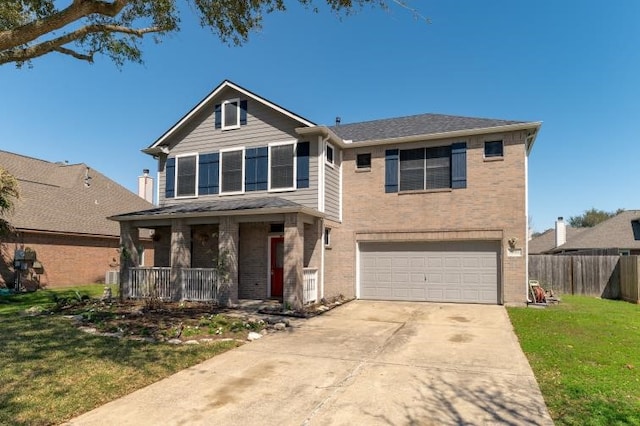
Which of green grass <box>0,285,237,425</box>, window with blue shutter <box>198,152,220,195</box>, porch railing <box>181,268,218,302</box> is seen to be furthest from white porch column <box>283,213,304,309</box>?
window with blue shutter <box>198,152,220,195</box>


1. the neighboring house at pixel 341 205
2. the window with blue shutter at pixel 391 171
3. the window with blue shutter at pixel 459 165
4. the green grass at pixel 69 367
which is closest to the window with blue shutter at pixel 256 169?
the neighboring house at pixel 341 205

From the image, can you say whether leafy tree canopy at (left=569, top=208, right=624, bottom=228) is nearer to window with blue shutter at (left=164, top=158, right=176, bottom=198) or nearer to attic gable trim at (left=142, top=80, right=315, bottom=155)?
attic gable trim at (left=142, top=80, right=315, bottom=155)

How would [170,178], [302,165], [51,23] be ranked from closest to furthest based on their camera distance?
[51,23]
[302,165]
[170,178]

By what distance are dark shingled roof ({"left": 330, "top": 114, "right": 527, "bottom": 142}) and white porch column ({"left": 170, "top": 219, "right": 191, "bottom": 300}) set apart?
24.2 feet

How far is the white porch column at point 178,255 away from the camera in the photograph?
47.7 feet

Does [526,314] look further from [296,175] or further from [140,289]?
[140,289]

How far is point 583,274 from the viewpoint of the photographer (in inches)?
693

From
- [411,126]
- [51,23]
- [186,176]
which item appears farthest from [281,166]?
[51,23]

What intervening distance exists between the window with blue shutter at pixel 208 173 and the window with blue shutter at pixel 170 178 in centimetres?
131

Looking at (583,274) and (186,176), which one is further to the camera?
(583,274)

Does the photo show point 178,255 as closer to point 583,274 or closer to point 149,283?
point 149,283

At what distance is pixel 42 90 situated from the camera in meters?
15.0

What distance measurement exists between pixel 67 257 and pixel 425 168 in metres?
18.3

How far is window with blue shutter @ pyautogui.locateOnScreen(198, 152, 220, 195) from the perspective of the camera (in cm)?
1588
